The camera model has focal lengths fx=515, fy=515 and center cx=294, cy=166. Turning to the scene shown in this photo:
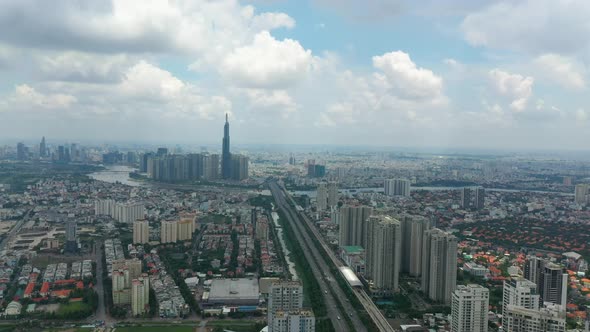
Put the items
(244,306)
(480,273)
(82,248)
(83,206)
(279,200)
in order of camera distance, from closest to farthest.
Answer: (244,306) → (480,273) → (82,248) → (83,206) → (279,200)

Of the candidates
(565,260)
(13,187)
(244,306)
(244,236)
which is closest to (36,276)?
(244,306)

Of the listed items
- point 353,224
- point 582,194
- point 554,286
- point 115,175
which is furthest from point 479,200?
point 115,175

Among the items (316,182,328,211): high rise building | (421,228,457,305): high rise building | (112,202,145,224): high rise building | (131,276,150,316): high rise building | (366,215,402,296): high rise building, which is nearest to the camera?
(131,276,150,316): high rise building

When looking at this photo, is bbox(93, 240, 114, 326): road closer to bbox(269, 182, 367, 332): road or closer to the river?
bbox(269, 182, 367, 332): road

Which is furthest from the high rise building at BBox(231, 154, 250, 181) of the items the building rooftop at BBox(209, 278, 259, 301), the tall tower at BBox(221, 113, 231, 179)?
the building rooftop at BBox(209, 278, 259, 301)

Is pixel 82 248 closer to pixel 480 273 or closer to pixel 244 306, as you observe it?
pixel 244 306

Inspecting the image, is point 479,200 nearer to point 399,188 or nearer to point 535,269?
point 399,188

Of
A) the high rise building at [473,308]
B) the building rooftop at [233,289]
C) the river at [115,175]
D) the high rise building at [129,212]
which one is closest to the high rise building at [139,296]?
the building rooftop at [233,289]

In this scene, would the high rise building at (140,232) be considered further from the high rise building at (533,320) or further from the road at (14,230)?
the high rise building at (533,320)
